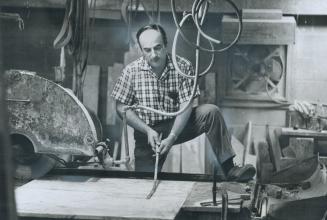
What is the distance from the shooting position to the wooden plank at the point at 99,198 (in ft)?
14.7

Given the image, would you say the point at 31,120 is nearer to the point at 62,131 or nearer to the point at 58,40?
the point at 62,131

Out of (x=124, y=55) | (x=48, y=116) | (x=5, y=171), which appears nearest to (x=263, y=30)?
(x=124, y=55)

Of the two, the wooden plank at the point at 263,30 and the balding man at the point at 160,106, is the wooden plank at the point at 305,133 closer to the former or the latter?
the balding man at the point at 160,106

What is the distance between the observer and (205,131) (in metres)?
6.98

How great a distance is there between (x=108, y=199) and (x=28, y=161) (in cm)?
173

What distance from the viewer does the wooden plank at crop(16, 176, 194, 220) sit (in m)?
4.49

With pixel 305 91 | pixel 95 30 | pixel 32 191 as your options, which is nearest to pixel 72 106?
pixel 32 191

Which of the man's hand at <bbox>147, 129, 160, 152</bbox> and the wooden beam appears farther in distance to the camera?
the wooden beam

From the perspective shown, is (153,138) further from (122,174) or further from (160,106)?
(122,174)

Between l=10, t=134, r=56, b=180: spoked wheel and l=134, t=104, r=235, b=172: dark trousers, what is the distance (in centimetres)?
130

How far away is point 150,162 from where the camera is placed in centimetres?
718

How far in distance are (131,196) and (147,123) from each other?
1.98 m

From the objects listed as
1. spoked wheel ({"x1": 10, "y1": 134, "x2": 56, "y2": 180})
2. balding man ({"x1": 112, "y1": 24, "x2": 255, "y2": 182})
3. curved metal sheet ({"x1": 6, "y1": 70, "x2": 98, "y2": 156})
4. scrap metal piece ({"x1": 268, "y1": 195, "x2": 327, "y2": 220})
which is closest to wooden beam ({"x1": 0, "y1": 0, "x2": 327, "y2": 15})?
balding man ({"x1": 112, "y1": 24, "x2": 255, "y2": 182})

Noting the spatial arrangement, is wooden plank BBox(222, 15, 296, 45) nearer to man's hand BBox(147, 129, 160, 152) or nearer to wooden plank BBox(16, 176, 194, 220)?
man's hand BBox(147, 129, 160, 152)
